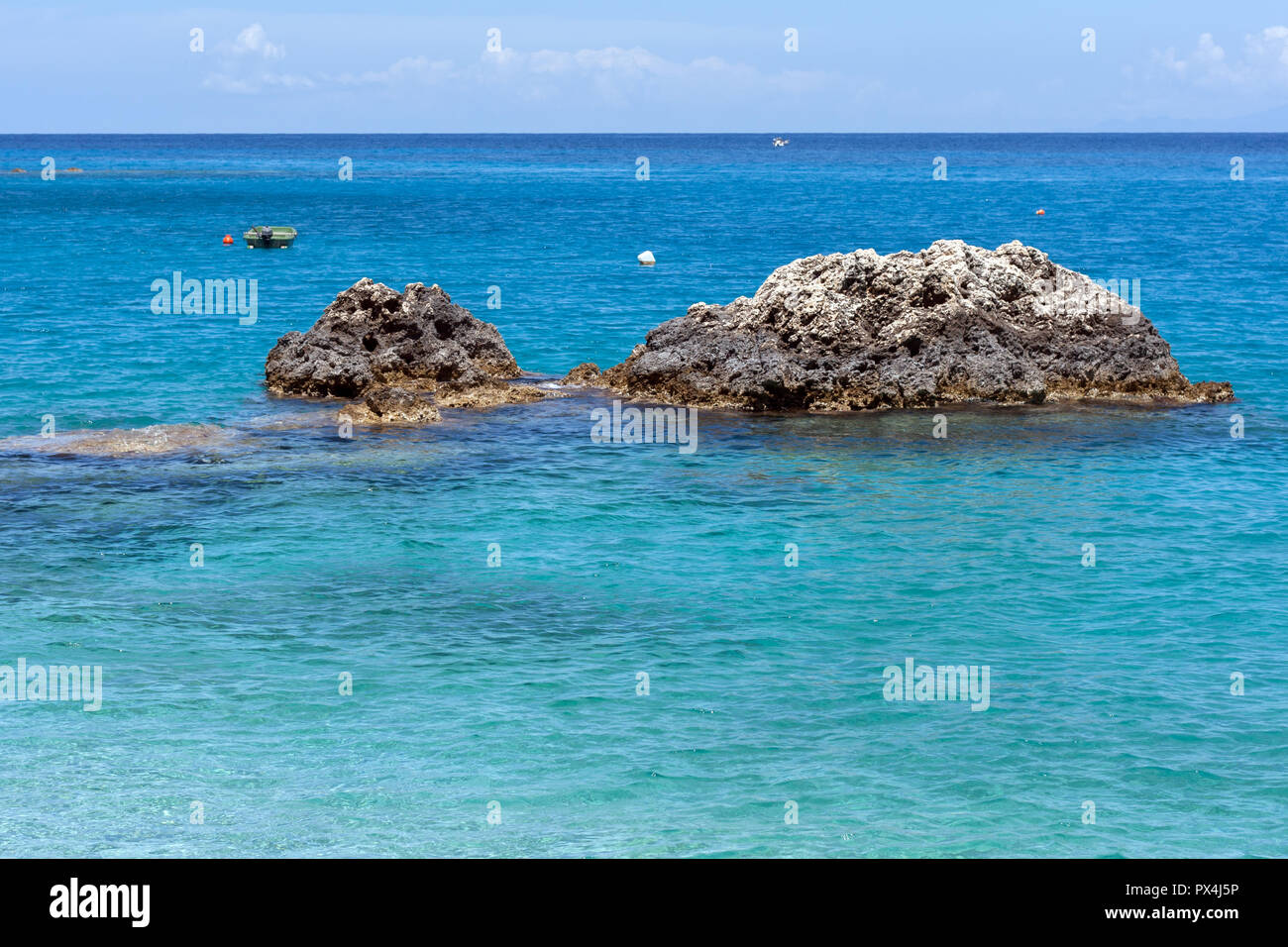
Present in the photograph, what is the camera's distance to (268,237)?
3209 inches

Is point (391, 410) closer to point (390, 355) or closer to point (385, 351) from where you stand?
point (390, 355)

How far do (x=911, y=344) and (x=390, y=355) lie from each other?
46.7 feet

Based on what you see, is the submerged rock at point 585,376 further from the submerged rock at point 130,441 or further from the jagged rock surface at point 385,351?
the submerged rock at point 130,441

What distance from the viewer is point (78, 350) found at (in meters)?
44.8

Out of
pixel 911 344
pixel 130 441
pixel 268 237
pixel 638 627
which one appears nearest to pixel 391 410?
pixel 130 441

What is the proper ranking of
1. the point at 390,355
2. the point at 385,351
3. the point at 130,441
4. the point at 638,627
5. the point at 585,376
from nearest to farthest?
the point at 638,627, the point at 130,441, the point at 390,355, the point at 385,351, the point at 585,376

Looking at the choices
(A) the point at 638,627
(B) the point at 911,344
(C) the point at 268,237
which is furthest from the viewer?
(C) the point at 268,237

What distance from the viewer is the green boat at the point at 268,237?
8131cm

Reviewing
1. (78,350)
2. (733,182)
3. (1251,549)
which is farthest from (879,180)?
(1251,549)

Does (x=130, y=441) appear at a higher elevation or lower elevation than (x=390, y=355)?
lower

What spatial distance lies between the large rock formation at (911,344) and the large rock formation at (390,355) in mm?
4164

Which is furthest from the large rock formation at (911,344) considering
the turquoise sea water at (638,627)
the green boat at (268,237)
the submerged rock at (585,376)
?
the green boat at (268,237)
